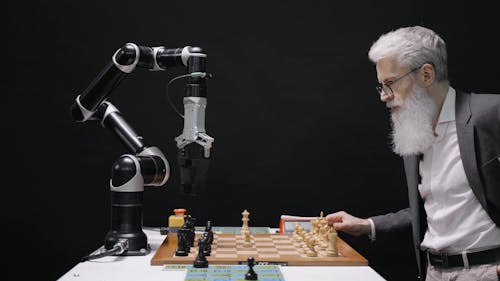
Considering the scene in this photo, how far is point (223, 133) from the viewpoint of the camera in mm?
3727

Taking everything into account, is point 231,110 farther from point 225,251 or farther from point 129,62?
point 225,251

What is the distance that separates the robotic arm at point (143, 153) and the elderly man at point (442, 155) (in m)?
0.83

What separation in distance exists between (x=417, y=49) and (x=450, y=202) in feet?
2.18

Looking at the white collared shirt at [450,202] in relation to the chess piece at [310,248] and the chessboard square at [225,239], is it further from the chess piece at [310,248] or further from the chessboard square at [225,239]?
the chessboard square at [225,239]

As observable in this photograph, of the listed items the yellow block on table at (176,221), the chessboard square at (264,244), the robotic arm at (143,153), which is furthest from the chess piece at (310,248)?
the yellow block on table at (176,221)

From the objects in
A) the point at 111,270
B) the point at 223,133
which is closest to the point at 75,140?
the point at 223,133

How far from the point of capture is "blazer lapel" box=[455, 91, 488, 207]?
7.19 feet

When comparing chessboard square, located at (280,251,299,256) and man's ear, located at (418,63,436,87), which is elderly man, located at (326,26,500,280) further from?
chessboard square, located at (280,251,299,256)

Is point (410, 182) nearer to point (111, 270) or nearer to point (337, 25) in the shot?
point (111, 270)

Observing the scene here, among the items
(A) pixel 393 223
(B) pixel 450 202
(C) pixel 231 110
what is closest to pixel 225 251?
(A) pixel 393 223

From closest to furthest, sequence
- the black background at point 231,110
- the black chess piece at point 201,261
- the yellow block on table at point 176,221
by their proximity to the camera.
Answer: the black chess piece at point 201,261 → the yellow block on table at point 176,221 → the black background at point 231,110

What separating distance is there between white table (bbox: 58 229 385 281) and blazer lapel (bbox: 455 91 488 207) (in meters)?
0.53

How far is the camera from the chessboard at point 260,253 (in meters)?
2.24

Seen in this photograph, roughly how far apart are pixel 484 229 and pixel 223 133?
193cm
